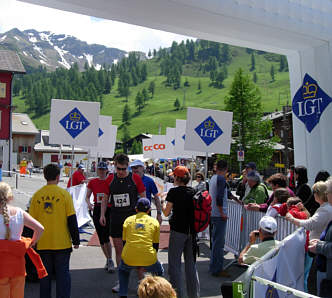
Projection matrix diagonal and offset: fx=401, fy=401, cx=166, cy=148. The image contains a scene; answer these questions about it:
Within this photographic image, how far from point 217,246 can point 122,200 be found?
200 centimetres

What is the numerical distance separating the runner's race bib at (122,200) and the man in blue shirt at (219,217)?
1.66 m

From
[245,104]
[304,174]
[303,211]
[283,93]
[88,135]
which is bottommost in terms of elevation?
[303,211]

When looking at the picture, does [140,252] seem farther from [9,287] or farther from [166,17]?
[166,17]

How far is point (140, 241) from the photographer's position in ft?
15.9

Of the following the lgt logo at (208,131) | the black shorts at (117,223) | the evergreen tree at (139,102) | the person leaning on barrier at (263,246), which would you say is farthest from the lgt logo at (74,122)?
the evergreen tree at (139,102)

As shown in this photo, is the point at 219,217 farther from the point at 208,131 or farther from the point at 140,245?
the point at 208,131

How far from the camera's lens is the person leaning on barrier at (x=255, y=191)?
742 cm

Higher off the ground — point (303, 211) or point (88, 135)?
point (88, 135)

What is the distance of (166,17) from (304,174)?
3832 mm

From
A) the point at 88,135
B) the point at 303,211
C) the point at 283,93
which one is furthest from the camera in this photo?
the point at 283,93

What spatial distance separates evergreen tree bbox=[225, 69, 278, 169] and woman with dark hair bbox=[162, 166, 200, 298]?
44063 mm

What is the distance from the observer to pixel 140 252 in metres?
4.82

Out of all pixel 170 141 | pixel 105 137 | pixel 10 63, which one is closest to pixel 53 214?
pixel 105 137

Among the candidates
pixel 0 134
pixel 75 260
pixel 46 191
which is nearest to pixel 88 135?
pixel 75 260
